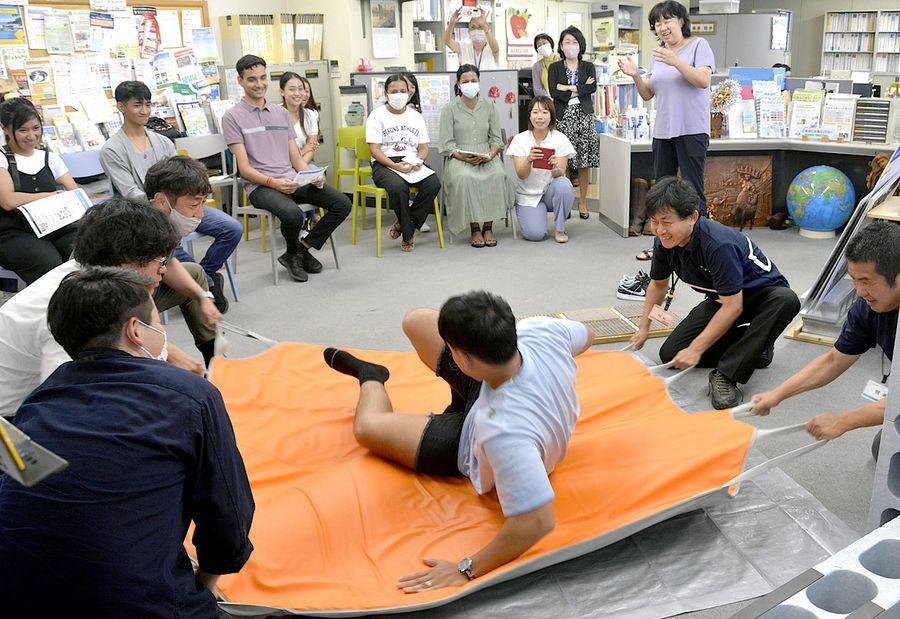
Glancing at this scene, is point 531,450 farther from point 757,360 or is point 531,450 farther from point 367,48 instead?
point 367,48

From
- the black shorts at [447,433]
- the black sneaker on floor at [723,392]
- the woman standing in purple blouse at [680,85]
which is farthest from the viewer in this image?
the woman standing in purple blouse at [680,85]

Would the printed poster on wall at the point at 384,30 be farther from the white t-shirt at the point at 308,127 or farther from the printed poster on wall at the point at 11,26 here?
the printed poster on wall at the point at 11,26

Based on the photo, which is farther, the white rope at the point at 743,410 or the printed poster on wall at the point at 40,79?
the printed poster on wall at the point at 40,79

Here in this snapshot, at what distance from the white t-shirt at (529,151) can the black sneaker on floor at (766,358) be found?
273 centimetres

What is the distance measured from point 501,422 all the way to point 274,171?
375cm

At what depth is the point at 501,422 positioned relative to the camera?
1819 millimetres

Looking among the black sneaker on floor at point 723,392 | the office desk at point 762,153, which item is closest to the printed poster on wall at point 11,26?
the office desk at point 762,153

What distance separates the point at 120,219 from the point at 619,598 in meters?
1.71

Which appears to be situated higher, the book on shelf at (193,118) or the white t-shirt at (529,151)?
the book on shelf at (193,118)

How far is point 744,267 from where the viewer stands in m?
3.17

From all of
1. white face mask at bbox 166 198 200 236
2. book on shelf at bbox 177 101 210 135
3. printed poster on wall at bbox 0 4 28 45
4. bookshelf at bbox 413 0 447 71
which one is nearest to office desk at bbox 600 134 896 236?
bookshelf at bbox 413 0 447 71

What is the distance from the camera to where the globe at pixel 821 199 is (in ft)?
17.7

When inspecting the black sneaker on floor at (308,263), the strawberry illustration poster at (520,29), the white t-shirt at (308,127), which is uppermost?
the strawberry illustration poster at (520,29)

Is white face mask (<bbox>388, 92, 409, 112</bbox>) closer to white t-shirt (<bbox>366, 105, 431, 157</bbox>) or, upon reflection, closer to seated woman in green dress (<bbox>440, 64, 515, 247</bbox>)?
white t-shirt (<bbox>366, 105, 431, 157</bbox>)
